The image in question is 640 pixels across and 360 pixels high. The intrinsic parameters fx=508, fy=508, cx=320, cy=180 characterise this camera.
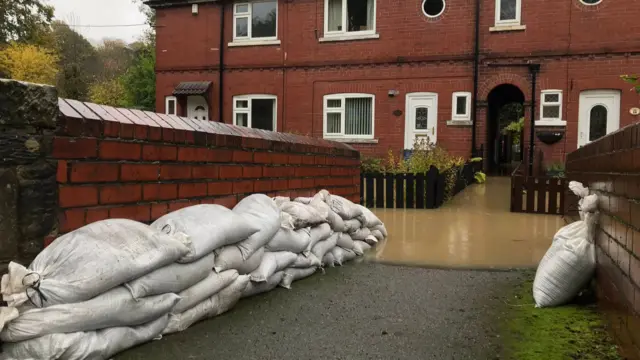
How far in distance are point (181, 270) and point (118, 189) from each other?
0.59m

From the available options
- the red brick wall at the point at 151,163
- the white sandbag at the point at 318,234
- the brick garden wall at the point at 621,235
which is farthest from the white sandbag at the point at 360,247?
the brick garden wall at the point at 621,235

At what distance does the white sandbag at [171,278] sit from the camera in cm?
213

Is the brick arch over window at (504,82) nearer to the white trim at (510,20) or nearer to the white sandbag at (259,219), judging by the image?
the white trim at (510,20)

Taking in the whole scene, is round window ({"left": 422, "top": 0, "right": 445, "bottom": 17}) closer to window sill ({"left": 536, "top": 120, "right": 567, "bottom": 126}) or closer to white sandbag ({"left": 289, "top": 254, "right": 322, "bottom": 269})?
window sill ({"left": 536, "top": 120, "right": 567, "bottom": 126})

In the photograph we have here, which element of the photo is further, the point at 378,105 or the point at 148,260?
the point at 378,105

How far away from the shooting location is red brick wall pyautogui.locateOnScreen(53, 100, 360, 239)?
2.34 metres

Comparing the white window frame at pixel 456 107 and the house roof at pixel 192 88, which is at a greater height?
the house roof at pixel 192 88

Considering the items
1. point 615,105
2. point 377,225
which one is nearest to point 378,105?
point 615,105

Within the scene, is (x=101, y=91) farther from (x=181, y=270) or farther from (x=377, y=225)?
(x=181, y=270)

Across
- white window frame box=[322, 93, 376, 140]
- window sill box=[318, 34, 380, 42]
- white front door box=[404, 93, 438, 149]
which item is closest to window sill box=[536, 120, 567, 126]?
white front door box=[404, 93, 438, 149]

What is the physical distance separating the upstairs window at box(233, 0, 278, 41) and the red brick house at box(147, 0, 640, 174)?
0.11 ft

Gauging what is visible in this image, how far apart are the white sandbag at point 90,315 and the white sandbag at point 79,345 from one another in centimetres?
2

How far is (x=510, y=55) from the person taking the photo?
14086 mm

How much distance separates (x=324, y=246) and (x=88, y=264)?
2289 millimetres
